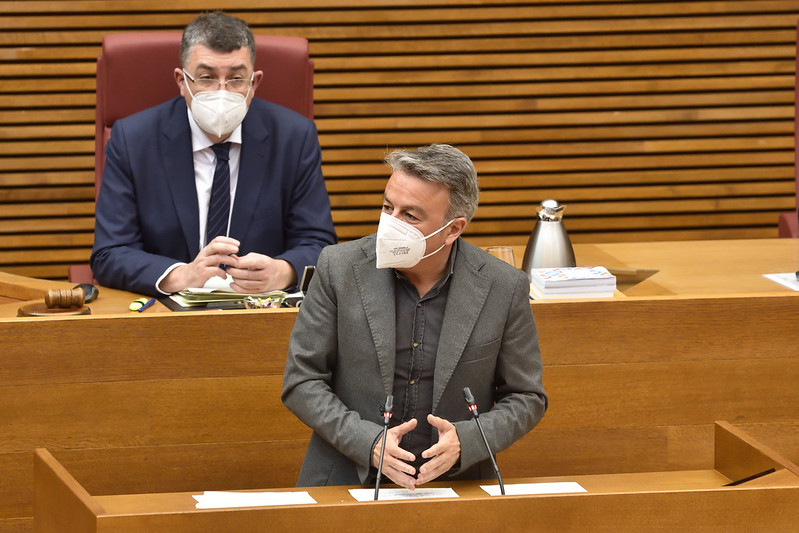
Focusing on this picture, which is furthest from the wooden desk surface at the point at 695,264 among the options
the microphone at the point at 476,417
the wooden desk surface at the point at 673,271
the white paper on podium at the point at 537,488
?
the microphone at the point at 476,417

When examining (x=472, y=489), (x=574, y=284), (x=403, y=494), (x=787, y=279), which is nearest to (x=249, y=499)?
(x=403, y=494)

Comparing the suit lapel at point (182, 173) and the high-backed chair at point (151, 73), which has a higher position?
the high-backed chair at point (151, 73)

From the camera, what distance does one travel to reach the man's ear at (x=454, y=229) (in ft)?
7.29

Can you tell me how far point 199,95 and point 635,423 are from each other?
1543 mm

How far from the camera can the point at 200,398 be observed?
A: 2.80m

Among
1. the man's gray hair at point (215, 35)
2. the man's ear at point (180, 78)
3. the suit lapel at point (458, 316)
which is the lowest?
the suit lapel at point (458, 316)

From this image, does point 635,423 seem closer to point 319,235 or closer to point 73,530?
point 319,235

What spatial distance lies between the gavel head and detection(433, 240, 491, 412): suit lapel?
1.05 metres

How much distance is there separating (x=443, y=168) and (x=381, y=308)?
0.99ft

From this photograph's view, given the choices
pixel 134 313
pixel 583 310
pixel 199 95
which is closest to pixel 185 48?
pixel 199 95

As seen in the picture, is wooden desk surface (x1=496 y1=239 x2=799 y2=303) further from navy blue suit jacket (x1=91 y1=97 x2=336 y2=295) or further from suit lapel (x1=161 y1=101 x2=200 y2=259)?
suit lapel (x1=161 y1=101 x2=200 y2=259)

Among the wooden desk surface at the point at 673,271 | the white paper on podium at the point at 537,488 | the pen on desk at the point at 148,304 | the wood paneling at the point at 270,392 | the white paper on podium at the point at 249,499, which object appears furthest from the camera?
the wooden desk surface at the point at 673,271

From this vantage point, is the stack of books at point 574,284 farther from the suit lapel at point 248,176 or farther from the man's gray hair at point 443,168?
the suit lapel at point 248,176

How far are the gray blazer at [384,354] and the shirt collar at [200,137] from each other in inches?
50.0
